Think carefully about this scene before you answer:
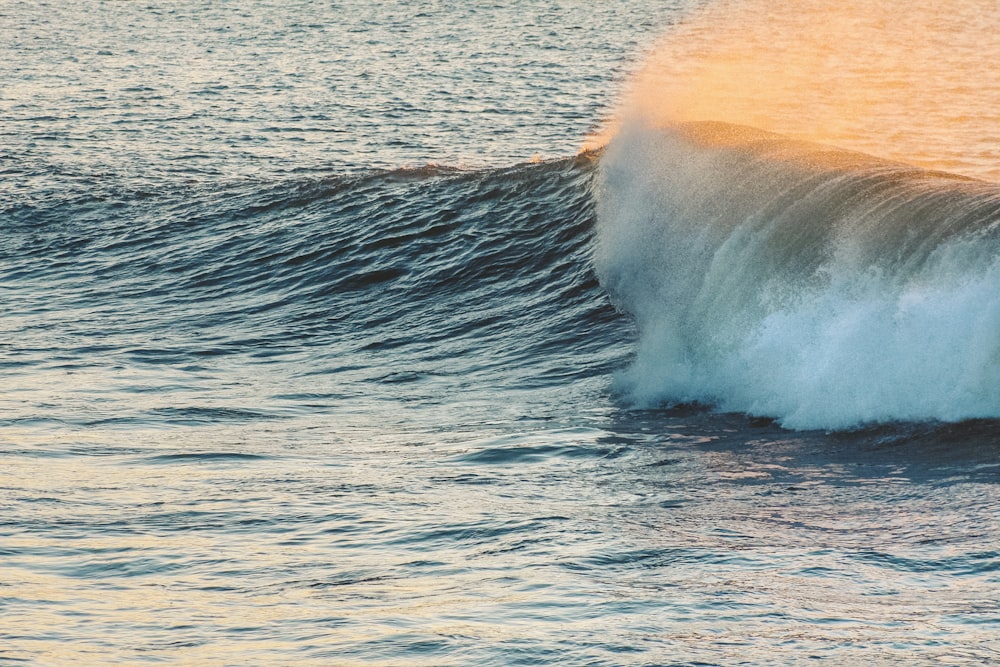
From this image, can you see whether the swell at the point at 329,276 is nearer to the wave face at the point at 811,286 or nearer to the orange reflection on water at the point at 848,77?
the wave face at the point at 811,286

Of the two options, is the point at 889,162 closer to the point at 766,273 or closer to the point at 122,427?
Answer: the point at 766,273

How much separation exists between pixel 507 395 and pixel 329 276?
20.1 ft

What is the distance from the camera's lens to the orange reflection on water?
2322 cm

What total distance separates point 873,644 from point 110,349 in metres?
10.4

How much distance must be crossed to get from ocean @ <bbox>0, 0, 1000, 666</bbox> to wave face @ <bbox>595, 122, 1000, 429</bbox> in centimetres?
3

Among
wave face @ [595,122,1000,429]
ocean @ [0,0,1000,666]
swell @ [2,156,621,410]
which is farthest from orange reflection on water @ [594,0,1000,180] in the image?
wave face @ [595,122,1000,429]

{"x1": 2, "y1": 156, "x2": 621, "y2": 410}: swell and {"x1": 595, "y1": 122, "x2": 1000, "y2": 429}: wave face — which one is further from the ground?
{"x1": 595, "y1": 122, "x2": 1000, "y2": 429}: wave face

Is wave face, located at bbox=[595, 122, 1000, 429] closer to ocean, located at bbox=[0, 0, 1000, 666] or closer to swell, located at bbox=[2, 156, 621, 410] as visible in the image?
ocean, located at bbox=[0, 0, 1000, 666]

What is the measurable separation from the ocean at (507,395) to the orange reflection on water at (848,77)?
27 centimetres

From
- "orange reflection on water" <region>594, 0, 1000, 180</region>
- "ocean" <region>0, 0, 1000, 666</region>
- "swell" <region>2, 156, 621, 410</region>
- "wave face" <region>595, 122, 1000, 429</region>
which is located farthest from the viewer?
"orange reflection on water" <region>594, 0, 1000, 180</region>

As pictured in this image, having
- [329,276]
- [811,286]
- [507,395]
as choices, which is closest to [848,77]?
[329,276]

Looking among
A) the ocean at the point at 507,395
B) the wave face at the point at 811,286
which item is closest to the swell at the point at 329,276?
the ocean at the point at 507,395

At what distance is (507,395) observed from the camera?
40.5ft

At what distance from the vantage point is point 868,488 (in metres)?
8.41
